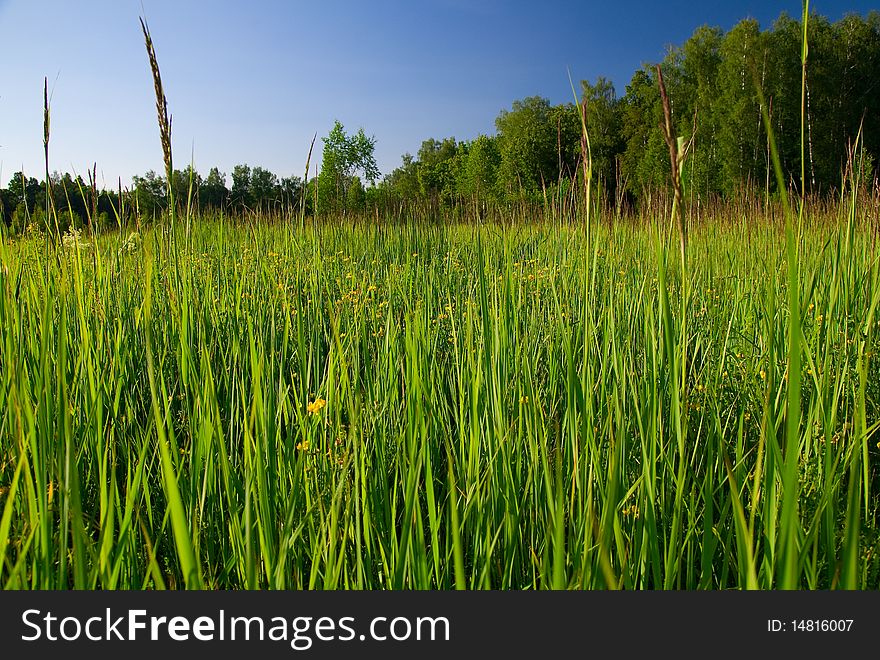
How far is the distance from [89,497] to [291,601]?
2.48ft

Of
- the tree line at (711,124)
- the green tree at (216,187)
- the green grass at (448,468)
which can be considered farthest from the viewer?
the tree line at (711,124)

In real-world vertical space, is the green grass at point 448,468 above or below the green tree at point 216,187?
below

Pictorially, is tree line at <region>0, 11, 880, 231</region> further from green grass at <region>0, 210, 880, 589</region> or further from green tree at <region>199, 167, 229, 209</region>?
green grass at <region>0, 210, 880, 589</region>

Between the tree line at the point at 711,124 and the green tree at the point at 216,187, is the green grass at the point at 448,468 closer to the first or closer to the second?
the green tree at the point at 216,187

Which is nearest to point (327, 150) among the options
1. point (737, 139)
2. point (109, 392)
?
point (737, 139)

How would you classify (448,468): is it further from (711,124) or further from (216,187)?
(711,124)

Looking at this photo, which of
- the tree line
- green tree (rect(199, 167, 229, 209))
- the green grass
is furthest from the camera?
the tree line

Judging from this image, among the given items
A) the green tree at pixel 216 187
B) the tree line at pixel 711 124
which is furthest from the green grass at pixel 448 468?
the tree line at pixel 711 124

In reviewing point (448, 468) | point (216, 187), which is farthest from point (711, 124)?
point (448, 468)

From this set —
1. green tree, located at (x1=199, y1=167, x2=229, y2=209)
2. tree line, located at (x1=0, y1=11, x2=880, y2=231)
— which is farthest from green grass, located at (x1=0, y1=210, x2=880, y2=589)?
tree line, located at (x1=0, y1=11, x2=880, y2=231)

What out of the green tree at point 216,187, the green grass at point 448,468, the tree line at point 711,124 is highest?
the tree line at point 711,124

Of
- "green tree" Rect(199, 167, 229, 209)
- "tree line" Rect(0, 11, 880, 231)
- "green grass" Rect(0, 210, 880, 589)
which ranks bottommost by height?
"green grass" Rect(0, 210, 880, 589)

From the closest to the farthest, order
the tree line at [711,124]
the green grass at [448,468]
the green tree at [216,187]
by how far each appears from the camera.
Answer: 1. the green grass at [448,468]
2. the green tree at [216,187]
3. the tree line at [711,124]

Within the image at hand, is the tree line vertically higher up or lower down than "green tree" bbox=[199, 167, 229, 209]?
higher up
